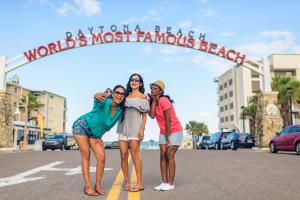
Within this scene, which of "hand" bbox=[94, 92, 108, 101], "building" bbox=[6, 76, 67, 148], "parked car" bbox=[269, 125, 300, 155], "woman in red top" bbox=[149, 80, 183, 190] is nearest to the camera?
"hand" bbox=[94, 92, 108, 101]

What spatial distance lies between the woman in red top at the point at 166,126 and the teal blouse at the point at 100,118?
2.29ft

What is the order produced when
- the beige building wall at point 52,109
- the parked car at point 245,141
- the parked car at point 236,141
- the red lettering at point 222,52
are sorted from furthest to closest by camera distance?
the beige building wall at point 52,109
the parked car at point 245,141
the parked car at point 236,141
the red lettering at point 222,52

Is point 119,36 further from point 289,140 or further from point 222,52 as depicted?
point 289,140

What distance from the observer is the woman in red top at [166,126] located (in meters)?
5.66

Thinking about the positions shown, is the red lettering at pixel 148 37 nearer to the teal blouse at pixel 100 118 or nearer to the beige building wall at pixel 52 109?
the teal blouse at pixel 100 118

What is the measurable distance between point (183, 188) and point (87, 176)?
153cm

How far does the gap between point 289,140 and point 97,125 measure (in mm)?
14094

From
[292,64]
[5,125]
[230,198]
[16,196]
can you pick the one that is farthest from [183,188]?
[292,64]

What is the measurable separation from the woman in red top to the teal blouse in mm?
698

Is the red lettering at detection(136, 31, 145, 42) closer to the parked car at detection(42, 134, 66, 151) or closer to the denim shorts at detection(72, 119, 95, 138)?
the parked car at detection(42, 134, 66, 151)

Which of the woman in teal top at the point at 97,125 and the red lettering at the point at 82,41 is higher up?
the red lettering at the point at 82,41

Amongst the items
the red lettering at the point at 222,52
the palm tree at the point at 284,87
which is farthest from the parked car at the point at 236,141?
the palm tree at the point at 284,87

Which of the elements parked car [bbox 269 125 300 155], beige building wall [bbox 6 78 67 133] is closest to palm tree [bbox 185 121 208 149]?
beige building wall [bbox 6 78 67 133]

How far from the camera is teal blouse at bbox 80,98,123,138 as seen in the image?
5277 millimetres
